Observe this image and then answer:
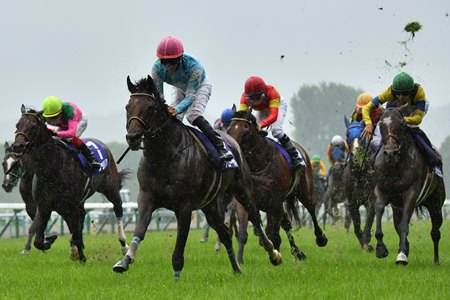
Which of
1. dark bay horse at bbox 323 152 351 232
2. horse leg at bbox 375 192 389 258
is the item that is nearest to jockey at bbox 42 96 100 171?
horse leg at bbox 375 192 389 258

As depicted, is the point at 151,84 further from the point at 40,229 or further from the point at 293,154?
the point at 293,154

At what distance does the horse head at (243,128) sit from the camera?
40.4ft

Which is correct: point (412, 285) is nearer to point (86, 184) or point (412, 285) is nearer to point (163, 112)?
point (163, 112)

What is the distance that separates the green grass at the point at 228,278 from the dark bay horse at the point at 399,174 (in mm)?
637

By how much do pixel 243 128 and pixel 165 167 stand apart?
10.4 ft

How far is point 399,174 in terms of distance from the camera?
1140 centimetres

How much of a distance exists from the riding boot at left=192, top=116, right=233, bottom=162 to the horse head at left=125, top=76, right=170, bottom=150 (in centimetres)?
75

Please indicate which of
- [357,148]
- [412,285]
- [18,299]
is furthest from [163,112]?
[357,148]

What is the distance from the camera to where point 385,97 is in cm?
1201

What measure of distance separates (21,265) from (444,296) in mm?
6382

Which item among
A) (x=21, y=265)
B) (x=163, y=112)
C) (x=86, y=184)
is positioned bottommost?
(x=21, y=265)

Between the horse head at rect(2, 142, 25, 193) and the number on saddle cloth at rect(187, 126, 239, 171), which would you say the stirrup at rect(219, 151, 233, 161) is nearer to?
the number on saddle cloth at rect(187, 126, 239, 171)

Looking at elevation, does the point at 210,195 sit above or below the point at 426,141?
below

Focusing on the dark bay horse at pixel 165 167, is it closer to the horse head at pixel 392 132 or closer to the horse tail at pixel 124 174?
the horse head at pixel 392 132
